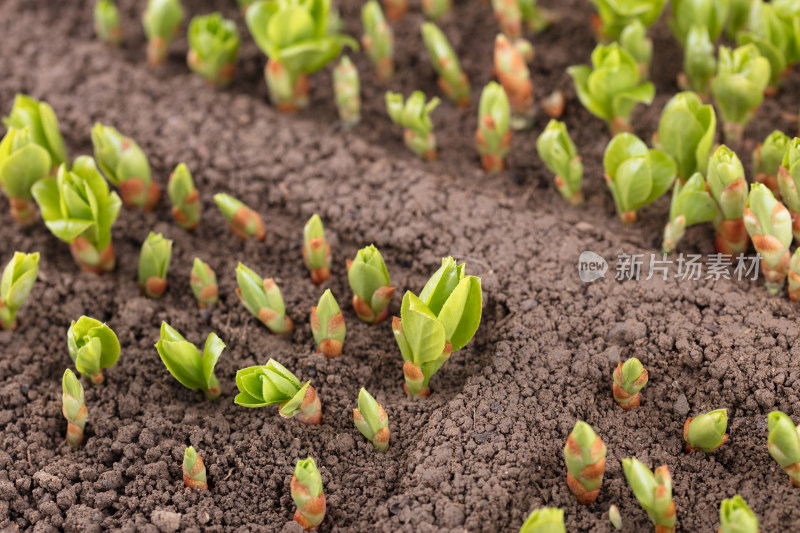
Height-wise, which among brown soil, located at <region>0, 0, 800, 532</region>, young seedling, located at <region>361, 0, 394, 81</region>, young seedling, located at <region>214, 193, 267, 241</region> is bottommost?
brown soil, located at <region>0, 0, 800, 532</region>

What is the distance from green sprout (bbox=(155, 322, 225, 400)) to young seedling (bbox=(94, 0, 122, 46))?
1.52 metres

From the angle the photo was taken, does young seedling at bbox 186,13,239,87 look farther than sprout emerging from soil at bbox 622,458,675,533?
Yes

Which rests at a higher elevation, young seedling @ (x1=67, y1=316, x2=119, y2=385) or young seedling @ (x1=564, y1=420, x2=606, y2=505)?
young seedling @ (x1=67, y1=316, x2=119, y2=385)

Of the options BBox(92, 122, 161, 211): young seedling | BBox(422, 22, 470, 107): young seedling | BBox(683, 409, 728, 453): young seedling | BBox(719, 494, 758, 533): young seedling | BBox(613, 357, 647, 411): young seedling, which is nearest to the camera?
BBox(719, 494, 758, 533): young seedling

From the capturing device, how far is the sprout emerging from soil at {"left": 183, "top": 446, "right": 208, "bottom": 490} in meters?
1.94

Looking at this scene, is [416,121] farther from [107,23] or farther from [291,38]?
[107,23]

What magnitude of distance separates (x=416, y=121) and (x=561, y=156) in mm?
450

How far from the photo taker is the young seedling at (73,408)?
2021mm

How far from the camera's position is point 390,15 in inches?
131

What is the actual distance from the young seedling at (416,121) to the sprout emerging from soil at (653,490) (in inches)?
48.6

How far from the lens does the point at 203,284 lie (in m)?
2.37

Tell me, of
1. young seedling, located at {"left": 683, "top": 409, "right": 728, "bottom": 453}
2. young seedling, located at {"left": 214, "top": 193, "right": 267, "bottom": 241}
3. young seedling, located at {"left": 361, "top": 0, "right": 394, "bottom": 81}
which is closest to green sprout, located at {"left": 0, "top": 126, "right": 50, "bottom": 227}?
young seedling, located at {"left": 214, "top": 193, "right": 267, "bottom": 241}

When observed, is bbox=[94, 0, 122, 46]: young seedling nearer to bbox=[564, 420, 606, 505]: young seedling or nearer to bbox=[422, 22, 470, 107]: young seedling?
bbox=[422, 22, 470, 107]: young seedling

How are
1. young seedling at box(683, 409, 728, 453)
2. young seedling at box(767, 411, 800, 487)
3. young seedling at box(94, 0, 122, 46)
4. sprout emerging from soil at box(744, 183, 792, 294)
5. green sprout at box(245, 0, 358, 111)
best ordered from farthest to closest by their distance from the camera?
young seedling at box(94, 0, 122, 46), green sprout at box(245, 0, 358, 111), sprout emerging from soil at box(744, 183, 792, 294), young seedling at box(683, 409, 728, 453), young seedling at box(767, 411, 800, 487)
